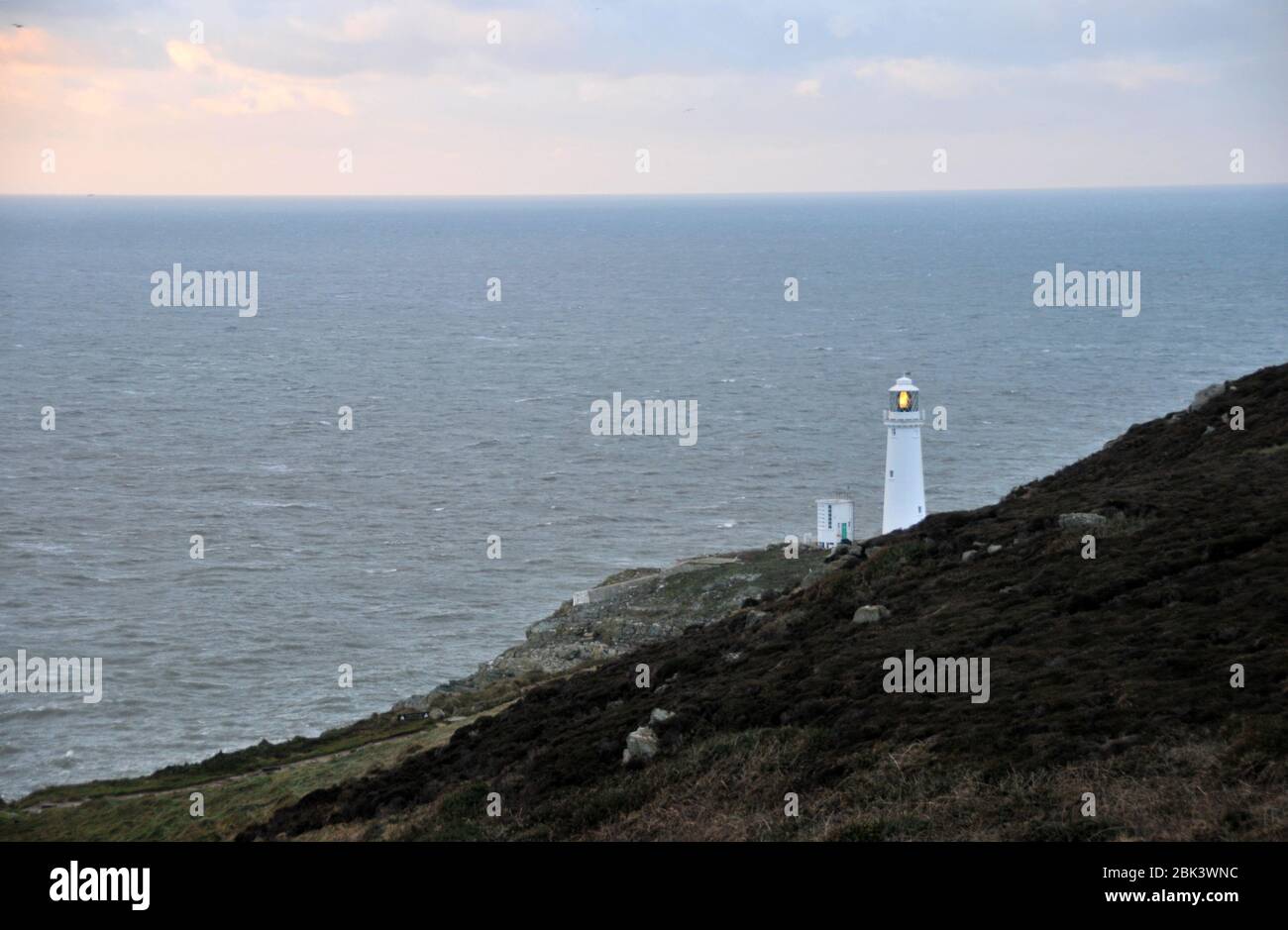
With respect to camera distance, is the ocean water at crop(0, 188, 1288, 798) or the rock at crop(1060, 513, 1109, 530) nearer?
the rock at crop(1060, 513, 1109, 530)

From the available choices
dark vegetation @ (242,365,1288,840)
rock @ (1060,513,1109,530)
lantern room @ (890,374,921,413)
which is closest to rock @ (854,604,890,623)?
dark vegetation @ (242,365,1288,840)

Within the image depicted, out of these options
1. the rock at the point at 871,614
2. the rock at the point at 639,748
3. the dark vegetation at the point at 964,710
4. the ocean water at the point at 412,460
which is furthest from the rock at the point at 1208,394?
the ocean water at the point at 412,460

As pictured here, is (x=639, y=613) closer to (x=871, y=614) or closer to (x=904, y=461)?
(x=904, y=461)

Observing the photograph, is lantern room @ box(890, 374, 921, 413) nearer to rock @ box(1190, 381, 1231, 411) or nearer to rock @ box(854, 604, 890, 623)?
rock @ box(1190, 381, 1231, 411)

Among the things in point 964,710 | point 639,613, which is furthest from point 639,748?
point 639,613

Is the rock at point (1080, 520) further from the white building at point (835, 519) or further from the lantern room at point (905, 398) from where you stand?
the white building at point (835, 519)
